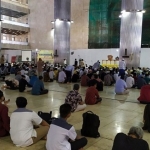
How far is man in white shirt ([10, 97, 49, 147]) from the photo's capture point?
323cm

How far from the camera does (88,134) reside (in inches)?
154

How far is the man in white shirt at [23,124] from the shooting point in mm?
3229

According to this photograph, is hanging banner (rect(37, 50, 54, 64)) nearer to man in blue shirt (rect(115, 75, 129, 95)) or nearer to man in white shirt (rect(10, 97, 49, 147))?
man in blue shirt (rect(115, 75, 129, 95))

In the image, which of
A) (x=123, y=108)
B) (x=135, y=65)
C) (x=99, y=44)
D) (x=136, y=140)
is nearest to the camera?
(x=136, y=140)

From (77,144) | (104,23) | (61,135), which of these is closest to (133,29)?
(104,23)

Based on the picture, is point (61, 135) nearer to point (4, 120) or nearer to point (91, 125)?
point (91, 125)

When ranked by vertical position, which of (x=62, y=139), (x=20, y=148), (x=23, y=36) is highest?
(x=23, y=36)

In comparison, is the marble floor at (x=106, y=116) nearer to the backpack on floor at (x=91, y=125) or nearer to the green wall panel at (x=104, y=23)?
the backpack on floor at (x=91, y=125)

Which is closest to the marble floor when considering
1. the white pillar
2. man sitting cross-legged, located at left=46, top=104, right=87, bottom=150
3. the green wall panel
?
man sitting cross-legged, located at left=46, top=104, right=87, bottom=150

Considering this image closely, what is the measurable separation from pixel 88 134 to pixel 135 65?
420 inches

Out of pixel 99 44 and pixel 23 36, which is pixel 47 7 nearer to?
pixel 23 36

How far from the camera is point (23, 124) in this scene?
3.22 meters

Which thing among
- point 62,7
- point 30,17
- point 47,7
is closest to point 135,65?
point 62,7

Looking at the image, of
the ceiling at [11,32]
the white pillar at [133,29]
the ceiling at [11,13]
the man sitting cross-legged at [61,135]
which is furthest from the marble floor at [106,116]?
the ceiling at [11,13]
